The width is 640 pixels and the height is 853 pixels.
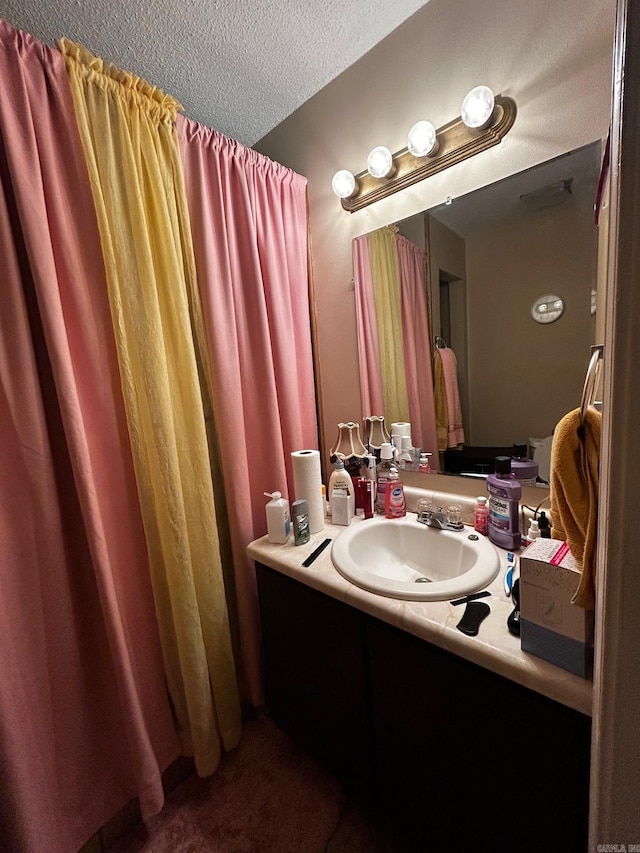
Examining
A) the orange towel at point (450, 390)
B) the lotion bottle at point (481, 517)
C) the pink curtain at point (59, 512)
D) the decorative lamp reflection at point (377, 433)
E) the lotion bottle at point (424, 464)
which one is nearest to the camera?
the pink curtain at point (59, 512)

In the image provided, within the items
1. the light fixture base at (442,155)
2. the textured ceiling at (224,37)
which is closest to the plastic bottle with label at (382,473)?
the light fixture base at (442,155)

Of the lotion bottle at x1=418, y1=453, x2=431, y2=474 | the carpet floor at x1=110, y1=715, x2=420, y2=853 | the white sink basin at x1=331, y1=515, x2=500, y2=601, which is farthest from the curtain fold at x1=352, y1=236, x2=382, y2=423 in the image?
the carpet floor at x1=110, y1=715, x2=420, y2=853

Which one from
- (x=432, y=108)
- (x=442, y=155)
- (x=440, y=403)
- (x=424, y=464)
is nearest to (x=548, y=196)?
(x=442, y=155)

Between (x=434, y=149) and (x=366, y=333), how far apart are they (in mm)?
610

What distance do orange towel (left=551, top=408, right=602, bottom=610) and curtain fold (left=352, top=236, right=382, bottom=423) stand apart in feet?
2.62

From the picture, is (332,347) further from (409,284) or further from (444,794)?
(444,794)

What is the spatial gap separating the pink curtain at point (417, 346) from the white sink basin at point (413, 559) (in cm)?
27

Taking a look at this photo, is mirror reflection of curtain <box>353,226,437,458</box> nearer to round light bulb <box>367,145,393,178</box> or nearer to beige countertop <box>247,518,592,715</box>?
round light bulb <box>367,145,393,178</box>

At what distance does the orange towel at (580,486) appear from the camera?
1.70 feet

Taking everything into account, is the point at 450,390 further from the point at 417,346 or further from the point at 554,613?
the point at 554,613

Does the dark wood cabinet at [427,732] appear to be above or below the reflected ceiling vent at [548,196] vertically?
below

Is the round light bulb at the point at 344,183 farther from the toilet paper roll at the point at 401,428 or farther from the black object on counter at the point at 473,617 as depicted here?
the black object on counter at the point at 473,617

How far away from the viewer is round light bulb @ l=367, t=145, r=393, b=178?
3.72ft

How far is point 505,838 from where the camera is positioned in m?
0.66
